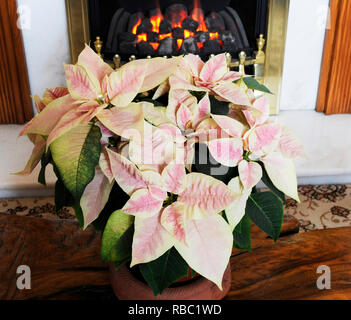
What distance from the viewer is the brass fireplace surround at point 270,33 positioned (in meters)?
2.18

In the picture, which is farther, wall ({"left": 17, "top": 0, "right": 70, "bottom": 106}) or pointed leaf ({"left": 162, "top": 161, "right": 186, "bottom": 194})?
wall ({"left": 17, "top": 0, "right": 70, "bottom": 106})

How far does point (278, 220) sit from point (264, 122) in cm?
13

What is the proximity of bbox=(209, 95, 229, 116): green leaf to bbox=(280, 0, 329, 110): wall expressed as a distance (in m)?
1.96

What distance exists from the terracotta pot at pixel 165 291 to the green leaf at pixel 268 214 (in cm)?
12

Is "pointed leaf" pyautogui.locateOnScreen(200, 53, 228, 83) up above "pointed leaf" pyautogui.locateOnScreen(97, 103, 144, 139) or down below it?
above

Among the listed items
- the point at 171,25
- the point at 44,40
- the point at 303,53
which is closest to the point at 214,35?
the point at 171,25

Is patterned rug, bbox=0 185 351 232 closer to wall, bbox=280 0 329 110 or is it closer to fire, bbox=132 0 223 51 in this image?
wall, bbox=280 0 329 110

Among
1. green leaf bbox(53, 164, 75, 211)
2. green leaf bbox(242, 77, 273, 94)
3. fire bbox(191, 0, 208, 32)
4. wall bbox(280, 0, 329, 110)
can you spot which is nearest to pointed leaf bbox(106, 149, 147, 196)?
green leaf bbox(53, 164, 75, 211)

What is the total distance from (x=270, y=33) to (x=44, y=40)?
4.04 ft

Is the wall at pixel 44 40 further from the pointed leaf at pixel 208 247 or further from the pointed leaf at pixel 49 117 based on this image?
the pointed leaf at pixel 208 247

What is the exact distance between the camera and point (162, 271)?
1.66 ft

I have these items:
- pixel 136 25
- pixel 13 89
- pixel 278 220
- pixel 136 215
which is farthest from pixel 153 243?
pixel 13 89

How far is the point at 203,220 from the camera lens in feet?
1.60

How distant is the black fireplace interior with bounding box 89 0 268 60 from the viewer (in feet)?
7.28
